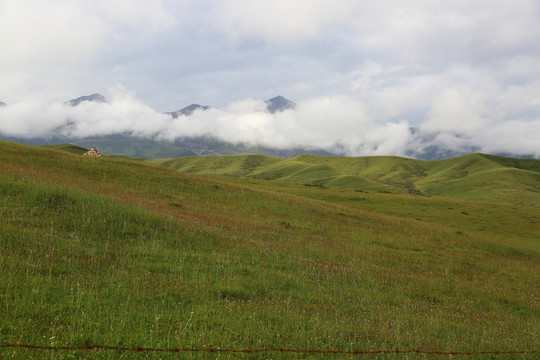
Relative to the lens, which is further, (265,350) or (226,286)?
(226,286)

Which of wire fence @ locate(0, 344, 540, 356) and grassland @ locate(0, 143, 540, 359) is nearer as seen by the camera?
wire fence @ locate(0, 344, 540, 356)

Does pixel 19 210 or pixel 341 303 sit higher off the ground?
pixel 19 210

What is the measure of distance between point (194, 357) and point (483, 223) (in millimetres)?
64865

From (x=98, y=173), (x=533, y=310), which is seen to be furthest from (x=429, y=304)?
(x=98, y=173)

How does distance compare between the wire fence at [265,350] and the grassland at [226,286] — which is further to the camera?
the grassland at [226,286]

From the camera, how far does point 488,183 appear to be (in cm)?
17625

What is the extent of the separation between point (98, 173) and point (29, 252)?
23726 mm

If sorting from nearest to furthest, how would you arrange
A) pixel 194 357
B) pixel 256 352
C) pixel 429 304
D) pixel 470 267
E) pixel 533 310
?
1. pixel 194 357
2. pixel 256 352
3. pixel 429 304
4. pixel 533 310
5. pixel 470 267

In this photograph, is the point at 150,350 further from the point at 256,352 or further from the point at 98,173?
Result: the point at 98,173

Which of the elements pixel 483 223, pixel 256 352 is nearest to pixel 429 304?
pixel 256 352

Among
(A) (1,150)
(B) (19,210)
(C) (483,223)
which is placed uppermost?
(A) (1,150)

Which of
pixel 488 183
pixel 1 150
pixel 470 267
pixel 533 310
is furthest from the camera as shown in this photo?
pixel 488 183

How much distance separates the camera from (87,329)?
6418mm

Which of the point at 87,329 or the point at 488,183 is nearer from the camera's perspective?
the point at 87,329
